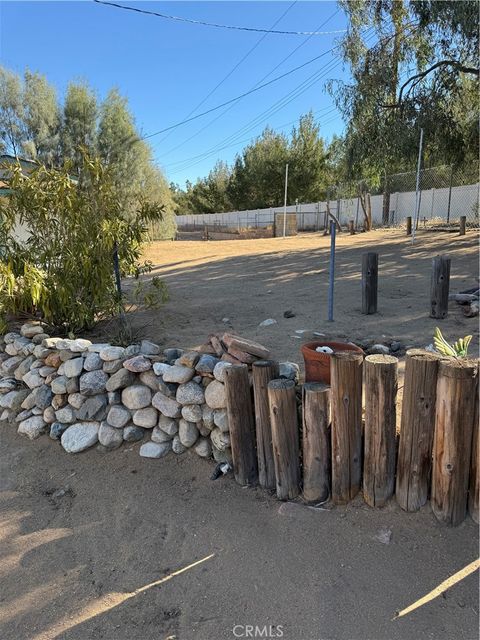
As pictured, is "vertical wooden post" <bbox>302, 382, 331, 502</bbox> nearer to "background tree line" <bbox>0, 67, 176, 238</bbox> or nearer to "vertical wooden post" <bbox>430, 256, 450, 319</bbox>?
"vertical wooden post" <bbox>430, 256, 450, 319</bbox>

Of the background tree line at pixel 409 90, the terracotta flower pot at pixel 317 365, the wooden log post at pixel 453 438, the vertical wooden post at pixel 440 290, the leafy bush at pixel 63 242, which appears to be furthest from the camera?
the background tree line at pixel 409 90

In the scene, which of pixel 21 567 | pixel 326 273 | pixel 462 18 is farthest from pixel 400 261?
pixel 21 567

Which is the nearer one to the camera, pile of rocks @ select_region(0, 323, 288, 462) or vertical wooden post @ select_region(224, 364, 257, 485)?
vertical wooden post @ select_region(224, 364, 257, 485)

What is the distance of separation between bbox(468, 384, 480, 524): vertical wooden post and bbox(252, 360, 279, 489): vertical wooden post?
3.35ft

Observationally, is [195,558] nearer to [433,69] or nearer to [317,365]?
[317,365]

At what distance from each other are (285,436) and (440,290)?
3.10 meters

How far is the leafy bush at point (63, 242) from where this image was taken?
13.2 feet

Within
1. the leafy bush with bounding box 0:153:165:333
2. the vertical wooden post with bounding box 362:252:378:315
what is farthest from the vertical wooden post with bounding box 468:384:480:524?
the leafy bush with bounding box 0:153:165:333

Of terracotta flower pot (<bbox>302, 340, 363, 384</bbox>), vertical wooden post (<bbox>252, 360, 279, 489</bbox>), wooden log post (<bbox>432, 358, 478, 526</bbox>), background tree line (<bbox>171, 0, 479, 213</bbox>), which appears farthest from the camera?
background tree line (<bbox>171, 0, 479, 213</bbox>)

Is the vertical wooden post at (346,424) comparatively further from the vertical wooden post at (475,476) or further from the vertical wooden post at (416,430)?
the vertical wooden post at (475,476)

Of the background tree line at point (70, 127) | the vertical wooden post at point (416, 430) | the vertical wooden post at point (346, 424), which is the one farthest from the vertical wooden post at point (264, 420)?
the background tree line at point (70, 127)

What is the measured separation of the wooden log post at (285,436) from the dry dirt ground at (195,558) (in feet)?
0.38

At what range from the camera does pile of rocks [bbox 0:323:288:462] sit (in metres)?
2.96


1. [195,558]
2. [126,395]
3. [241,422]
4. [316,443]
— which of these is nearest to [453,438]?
[316,443]
